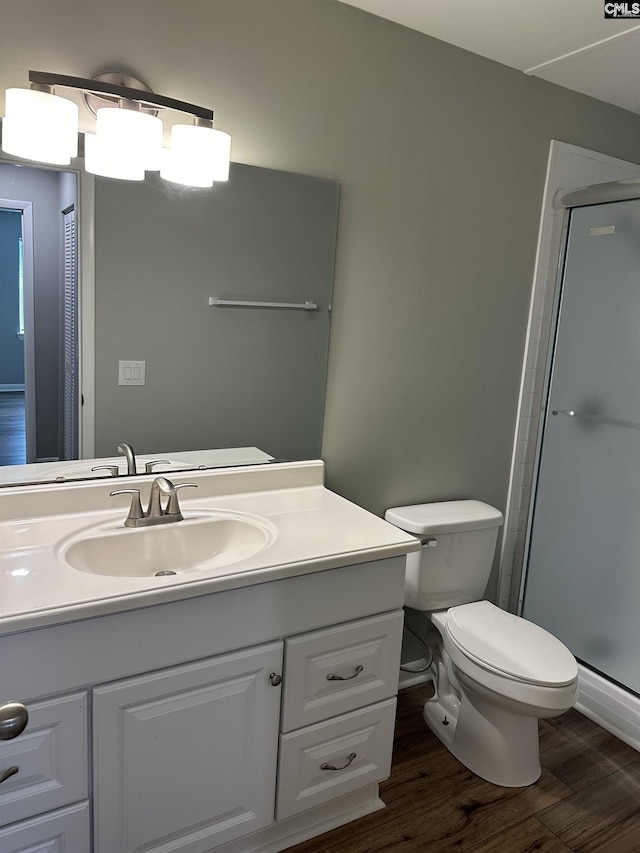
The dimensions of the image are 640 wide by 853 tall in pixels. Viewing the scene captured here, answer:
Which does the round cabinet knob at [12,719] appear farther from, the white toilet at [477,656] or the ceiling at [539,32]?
the ceiling at [539,32]

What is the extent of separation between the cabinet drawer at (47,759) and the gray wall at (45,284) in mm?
676

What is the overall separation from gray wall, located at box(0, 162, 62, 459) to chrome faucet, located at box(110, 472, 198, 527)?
0.25 metres

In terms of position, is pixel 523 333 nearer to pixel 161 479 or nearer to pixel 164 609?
pixel 161 479

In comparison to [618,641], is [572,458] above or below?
above

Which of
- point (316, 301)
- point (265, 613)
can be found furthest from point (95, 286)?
point (265, 613)

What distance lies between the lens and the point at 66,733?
1.32 metres

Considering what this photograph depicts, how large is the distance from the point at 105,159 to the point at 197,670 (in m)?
1.24

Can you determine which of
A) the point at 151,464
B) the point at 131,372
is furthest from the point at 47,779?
the point at 131,372

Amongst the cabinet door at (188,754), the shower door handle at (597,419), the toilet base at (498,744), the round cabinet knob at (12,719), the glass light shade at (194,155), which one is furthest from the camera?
the shower door handle at (597,419)

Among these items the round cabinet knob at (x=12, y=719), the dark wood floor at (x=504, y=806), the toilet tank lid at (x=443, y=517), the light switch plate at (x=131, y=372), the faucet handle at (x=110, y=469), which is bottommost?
the dark wood floor at (x=504, y=806)

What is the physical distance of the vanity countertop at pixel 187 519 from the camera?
4.24 feet

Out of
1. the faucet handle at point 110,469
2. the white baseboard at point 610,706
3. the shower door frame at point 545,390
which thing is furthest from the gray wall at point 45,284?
the white baseboard at point 610,706

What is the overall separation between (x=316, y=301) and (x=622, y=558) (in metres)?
1.48

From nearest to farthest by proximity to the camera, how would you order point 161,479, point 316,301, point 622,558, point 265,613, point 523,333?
point 265,613, point 161,479, point 316,301, point 622,558, point 523,333
